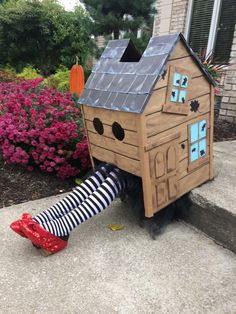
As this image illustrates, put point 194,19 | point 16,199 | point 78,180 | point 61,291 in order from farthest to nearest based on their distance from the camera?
point 194,19
point 78,180
point 16,199
point 61,291

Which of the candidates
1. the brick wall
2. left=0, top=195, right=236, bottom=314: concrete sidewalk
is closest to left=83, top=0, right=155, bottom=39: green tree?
the brick wall

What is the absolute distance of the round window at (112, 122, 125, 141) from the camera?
5.74 feet

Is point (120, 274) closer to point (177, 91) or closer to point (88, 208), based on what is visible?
point (88, 208)

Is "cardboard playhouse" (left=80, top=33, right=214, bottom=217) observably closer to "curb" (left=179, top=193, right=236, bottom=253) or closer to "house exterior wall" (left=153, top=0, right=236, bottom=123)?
"curb" (left=179, top=193, right=236, bottom=253)

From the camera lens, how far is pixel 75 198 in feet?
6.18

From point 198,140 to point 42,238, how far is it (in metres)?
1.14

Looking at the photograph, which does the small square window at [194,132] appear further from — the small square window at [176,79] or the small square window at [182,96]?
the small square window at [176,79]

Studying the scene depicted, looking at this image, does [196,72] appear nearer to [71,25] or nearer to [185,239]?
[185,239]

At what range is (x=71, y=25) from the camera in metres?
8.70

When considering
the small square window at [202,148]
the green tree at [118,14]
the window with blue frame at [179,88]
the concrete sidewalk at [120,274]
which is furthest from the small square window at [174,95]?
the green tree at [118,14]

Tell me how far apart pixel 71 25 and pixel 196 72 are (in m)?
7.77

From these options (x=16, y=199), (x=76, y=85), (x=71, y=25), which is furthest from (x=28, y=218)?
(x=71, y=25)

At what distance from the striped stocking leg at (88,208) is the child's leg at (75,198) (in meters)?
0.07

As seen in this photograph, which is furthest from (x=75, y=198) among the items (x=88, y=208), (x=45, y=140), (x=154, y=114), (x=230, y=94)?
(x=230, y=94)
